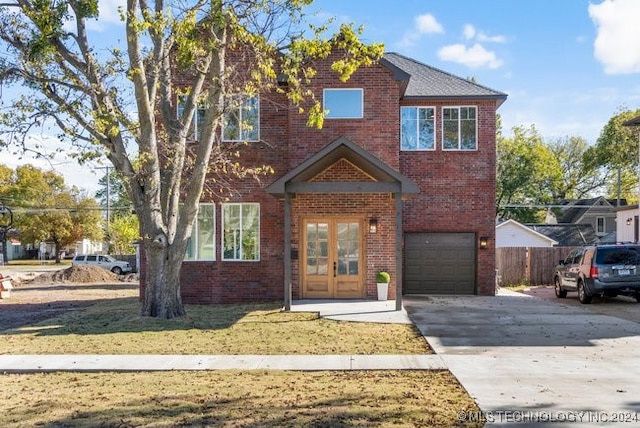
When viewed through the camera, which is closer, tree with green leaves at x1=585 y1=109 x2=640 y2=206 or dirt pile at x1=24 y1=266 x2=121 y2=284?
dirt pile at x1=24 y1=266 x2=121 y2=284

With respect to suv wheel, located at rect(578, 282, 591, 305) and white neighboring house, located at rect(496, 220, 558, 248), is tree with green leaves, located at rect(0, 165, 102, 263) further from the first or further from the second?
suv wheel, located at rect(578, 282, 591, 305)

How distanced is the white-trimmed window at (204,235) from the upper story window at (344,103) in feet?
14.8

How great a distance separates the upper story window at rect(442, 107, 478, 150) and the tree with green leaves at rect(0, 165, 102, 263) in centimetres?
4307

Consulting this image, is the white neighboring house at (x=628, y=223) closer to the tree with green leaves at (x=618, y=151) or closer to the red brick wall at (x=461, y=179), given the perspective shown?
the red brick wall at (x=461, y=179)

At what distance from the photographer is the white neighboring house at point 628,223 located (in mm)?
25000

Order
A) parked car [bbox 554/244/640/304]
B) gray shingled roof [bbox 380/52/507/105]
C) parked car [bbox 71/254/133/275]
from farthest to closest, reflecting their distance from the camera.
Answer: parked car [bbox 71/254/133/275] < gray shingled roof [bbox 380/52/507/105] < parked car [bbox 554/244/640/304]

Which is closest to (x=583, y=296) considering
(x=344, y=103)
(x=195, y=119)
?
(x=344, y=103)

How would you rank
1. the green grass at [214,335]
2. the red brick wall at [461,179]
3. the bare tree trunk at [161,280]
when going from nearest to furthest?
the green grass at [214,335] < the bare tree trunk at [161,280] < the red brick wall at [461,179]

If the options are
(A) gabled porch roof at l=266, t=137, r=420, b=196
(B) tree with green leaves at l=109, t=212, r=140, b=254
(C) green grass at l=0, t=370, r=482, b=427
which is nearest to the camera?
(C) green grass at l=0, t=370, r=482, b=427

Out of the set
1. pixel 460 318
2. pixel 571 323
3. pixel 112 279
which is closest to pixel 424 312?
pixel 460 318

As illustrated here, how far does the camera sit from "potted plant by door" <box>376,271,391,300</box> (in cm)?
1545

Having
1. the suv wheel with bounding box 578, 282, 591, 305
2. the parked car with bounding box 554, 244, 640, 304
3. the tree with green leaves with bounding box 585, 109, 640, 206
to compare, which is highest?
the tree with green leaves with bounding box 585, 109, 640, 206

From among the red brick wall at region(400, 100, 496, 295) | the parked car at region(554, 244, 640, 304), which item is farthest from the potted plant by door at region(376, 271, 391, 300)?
the parked car at region(554, 244, 640, 304)

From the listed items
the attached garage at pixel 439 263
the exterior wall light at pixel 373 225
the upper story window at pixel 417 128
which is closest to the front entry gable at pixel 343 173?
the exterior wall light at pixel 373 225
